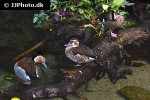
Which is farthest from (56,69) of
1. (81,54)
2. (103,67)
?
(103,67)

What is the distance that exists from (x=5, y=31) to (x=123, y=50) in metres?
3.18

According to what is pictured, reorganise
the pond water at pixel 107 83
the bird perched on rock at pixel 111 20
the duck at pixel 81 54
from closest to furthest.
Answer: the pond water at pixel 107 83, the duck at pixel 81 54, the bird perched on rock at pixel 111 20

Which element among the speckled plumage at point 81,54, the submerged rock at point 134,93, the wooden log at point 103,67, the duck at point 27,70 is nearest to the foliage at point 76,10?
the wooden log at point 103,67

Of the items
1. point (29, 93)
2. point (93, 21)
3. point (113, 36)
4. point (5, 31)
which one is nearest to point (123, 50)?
point (113, 36)

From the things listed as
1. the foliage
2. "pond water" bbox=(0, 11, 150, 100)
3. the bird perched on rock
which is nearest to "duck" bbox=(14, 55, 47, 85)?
"pond water" bbox=(0, 11, 150, 100)

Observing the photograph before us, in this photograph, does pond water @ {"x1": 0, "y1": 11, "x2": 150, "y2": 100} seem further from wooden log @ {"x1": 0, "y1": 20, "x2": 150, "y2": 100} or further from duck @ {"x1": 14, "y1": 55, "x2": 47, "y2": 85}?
duck @ {"x1": 14, "y1": 55, "x2": 47, "y2": 85}

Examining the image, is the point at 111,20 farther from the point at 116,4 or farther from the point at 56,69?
the point at 56,69

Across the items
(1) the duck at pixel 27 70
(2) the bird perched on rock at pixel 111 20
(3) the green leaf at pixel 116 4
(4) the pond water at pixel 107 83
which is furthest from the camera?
(3) the green leaf at pixel 116 4

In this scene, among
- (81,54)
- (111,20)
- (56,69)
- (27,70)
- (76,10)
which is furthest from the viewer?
(76,10)

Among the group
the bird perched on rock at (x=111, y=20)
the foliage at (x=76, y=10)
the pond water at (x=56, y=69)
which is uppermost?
the foliage at (x=76, y=10)

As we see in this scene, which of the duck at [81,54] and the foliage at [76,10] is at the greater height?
the foliage at [76,10]

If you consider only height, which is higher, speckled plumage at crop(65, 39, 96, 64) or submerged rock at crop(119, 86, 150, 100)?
speckled plumage at crop(65, 39, 96, 64)

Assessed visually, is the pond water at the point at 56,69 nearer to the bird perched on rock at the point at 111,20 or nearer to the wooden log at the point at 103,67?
the wooden log at the point at 103,67

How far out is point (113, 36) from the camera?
5727mm
